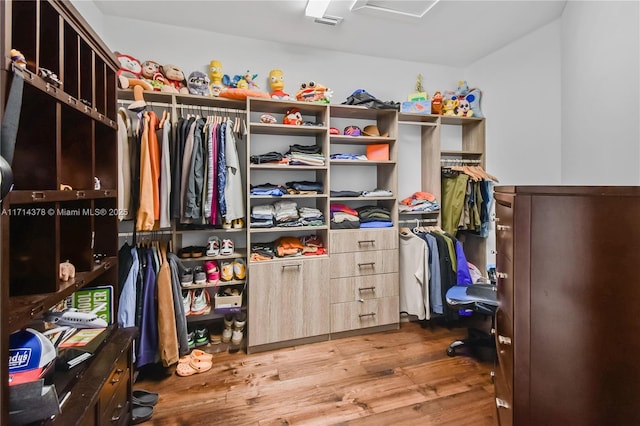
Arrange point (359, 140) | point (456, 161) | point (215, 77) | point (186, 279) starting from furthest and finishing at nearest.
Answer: point (456, 161)
point (359, 140)
point (215, 77)
point (186, 279)

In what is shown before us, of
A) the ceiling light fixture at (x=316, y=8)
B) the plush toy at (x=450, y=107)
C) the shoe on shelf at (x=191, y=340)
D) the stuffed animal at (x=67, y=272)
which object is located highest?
the ceiling light fixture at (x=316, y=8)

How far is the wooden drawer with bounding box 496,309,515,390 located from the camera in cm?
98

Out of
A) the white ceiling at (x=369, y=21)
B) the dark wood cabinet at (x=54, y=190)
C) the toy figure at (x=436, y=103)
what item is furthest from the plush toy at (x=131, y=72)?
the toy figure at (x=436, y=103)

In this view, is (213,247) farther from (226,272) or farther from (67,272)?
(67,272)

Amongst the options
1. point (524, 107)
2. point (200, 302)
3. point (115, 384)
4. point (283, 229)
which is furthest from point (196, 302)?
point (524, 107)

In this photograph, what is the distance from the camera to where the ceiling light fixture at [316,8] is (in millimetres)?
1966

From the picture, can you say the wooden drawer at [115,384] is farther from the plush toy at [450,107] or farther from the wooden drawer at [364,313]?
the plush toy at [450,107]

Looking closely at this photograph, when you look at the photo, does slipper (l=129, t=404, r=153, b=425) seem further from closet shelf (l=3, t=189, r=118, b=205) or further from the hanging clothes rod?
the hanging clothes rod

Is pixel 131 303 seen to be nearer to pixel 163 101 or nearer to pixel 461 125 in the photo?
pixel 163 101

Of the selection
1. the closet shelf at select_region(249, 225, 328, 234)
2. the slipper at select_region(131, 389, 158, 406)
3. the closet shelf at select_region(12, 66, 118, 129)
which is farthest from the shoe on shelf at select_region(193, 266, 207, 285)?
the closet shelf at select_region(12, 66, 118, 129)

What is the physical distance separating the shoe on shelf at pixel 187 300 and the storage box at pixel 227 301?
7.1 inches

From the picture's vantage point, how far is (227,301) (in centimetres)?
219

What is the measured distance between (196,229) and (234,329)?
33.5 inches

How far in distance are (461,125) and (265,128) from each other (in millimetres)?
2188
